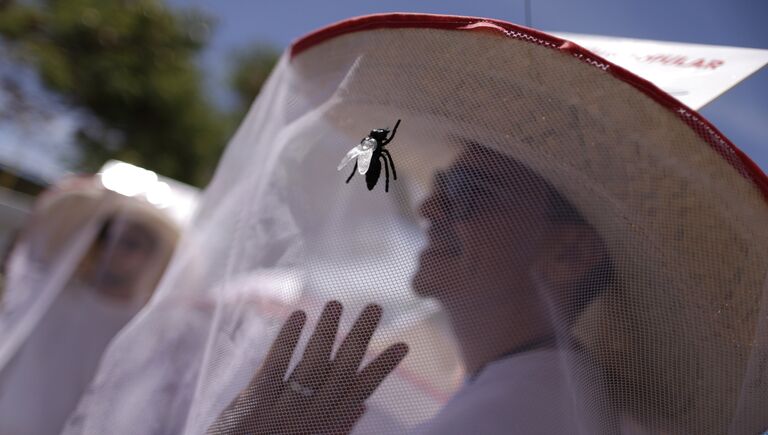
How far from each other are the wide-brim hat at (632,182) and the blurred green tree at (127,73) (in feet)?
34.3

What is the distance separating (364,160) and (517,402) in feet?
1.16

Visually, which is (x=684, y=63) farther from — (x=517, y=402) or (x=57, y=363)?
(x=57, y=363)

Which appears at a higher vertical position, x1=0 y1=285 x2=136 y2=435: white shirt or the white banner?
the white banner

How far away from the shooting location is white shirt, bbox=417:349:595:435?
876 millimetres

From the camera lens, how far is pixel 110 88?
11680 millimetres

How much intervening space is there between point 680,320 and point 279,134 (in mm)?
636

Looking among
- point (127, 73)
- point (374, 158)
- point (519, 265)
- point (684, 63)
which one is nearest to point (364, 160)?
point (374, 158)

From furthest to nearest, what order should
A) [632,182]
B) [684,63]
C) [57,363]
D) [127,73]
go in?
[127,73] < [57,363] < [684,63] < [632,182]

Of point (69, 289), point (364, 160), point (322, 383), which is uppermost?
point (364, 160)

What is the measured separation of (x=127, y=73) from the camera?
38.9 feet

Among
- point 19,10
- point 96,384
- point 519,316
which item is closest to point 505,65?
point 519,316

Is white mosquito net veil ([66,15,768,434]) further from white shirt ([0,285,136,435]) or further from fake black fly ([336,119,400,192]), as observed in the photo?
white shirt ([0,285,136,435])

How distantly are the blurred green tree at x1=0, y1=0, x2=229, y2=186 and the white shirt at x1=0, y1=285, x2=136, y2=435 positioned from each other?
9096 millimetres

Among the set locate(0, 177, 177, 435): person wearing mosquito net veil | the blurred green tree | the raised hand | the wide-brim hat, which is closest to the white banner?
the wide-brim hat
